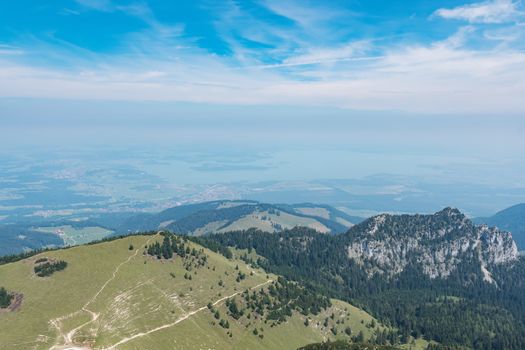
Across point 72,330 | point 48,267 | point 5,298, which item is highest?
point 48,267

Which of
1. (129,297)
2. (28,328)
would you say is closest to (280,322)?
(129,297)

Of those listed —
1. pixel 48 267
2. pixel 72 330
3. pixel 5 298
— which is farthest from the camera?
pixel 48 267

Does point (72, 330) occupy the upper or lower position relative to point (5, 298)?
lower

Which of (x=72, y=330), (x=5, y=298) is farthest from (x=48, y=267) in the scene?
(x=72, y=330)

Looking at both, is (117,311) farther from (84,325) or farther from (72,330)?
(72,330)

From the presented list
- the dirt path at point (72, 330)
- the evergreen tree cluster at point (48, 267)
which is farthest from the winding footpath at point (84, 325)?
the evergreen tree cluster at point (48, 267)

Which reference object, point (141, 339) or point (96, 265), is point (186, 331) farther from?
point (96, 265)

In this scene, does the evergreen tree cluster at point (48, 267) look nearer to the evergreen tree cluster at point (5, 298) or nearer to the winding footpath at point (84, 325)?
the evergreen tree cluster at point (5, 298)

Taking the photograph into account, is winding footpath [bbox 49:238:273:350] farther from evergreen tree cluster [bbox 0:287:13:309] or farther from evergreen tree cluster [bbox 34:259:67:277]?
evergreen tree cluster [bbox 34:259:67:277]
